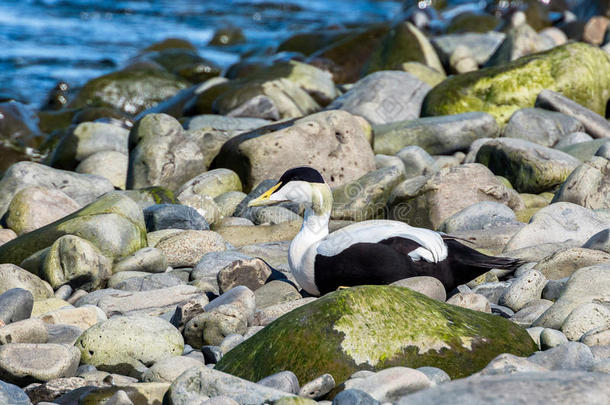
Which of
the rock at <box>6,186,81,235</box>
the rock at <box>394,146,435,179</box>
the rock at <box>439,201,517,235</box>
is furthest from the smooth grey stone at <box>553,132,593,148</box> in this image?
the rock at <box>6,186,81,235</box>

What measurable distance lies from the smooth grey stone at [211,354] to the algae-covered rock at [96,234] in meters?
2.38

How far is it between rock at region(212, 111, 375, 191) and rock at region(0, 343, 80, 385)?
456 centimetres

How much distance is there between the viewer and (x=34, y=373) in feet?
14.4

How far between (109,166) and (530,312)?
597cm

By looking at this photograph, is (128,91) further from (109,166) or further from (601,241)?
(601,241)

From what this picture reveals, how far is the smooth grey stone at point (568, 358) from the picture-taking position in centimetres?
399

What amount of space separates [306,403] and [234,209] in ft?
16.2

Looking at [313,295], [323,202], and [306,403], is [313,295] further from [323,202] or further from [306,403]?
[306,403]

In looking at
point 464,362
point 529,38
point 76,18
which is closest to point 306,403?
point 464,362

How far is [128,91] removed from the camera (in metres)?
16.0

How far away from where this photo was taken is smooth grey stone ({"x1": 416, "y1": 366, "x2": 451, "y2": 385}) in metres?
3.94

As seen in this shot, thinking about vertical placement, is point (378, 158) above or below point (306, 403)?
below

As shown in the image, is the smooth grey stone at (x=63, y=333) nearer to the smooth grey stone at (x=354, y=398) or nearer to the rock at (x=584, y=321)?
the smooth grey stone at (x=354, y=398)

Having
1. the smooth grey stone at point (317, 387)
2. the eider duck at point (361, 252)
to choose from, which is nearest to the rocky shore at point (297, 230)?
the smooth grey stone at point (317, 387)
